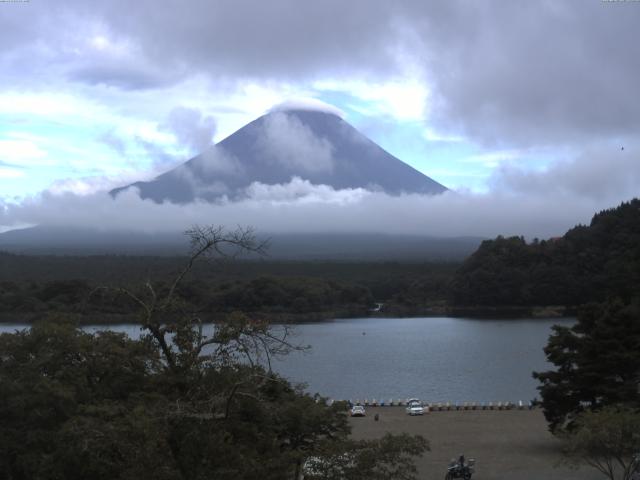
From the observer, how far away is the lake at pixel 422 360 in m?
24.7

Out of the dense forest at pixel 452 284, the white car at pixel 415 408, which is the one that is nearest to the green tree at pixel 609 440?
the white car at pixel 415 408

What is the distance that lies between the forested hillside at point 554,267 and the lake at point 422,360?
5.37 metres

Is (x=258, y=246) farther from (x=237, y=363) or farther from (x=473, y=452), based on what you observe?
(x=473, y=452)

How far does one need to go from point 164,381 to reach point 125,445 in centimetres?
75

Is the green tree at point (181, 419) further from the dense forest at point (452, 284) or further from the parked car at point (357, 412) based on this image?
the dense forest at point (452, 284)

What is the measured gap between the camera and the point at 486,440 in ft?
51.9

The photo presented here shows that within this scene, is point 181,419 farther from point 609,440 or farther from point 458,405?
point 458,405

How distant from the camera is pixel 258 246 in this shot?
5082mm

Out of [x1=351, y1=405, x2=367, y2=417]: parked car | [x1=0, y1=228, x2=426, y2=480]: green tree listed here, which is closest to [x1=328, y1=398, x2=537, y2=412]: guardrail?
[x1=351, y1=405, x2=367, y2=417]: parked car

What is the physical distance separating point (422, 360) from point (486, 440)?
1587 centimetres

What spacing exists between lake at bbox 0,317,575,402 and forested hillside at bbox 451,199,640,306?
537 cm

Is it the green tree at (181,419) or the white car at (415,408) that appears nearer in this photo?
the green tree at (181,419)

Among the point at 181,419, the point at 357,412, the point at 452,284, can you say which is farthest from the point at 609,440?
the point at 452,284

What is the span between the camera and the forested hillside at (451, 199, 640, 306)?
168ft
